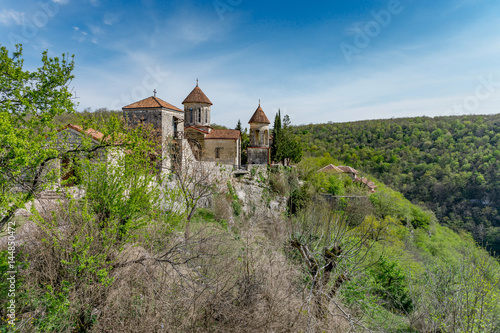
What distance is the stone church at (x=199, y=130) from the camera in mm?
14305

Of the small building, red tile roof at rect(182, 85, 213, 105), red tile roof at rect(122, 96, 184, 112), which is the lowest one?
the small building

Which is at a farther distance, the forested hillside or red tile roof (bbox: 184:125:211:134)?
the forested hillside

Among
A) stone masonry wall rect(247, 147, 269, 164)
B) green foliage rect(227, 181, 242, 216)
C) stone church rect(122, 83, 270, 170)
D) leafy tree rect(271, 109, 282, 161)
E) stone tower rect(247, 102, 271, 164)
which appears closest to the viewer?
stone church rect(122, 83, 270, 170)

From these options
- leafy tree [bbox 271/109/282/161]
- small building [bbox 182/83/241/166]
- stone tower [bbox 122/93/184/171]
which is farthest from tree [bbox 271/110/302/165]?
stone tower [bbox 122/93/184/171]

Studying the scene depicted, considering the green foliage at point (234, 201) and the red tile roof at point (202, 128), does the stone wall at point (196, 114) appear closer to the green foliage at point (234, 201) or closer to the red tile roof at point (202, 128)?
the red tile roof at point (202, 128)

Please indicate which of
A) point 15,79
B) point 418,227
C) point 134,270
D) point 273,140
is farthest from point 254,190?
point 418,227

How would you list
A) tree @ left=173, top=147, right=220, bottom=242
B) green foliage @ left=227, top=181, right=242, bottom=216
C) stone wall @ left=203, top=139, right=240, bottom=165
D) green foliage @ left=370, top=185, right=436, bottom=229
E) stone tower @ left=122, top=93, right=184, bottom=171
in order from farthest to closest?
1. green foliage @ left=370, top=185, right=436, bottom=229
2. stone wall @ left=203, top=139, right=240, bottom=165
3. green foliage @ left=227, top=181, right=242, bottom=216
4. stone tower @ left=122, top=93, right=184, bottom=171
5. tree @ left=173, top=147, right=220, bottom=242

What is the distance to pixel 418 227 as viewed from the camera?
2733 centimetres

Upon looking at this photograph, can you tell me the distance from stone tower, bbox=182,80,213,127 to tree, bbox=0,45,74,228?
17685mm

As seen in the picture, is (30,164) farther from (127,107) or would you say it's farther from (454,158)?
(454,158)

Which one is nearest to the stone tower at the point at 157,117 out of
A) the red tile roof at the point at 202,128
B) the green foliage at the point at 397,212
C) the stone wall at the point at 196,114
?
the red tile roof at the point at 202,128

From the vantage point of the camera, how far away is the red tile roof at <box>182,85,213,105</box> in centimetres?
2341

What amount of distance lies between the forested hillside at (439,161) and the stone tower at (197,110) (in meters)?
29.0

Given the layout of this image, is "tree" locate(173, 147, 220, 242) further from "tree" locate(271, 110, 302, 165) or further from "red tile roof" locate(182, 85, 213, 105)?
"tree" locate(271, 110, 302, 165)
